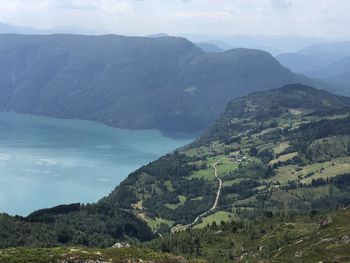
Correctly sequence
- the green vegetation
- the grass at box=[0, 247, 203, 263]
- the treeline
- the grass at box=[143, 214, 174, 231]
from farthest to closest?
the grass at box=[143, 214, 174, 231] → the treeline → the green vegetation → the grass at box=[0, 247, 203, 263]

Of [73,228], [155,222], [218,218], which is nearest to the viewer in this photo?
[73,228]

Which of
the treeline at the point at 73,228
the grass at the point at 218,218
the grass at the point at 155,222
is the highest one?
the treeline at the point at 73,228

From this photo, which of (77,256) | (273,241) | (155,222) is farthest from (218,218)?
(77,256)

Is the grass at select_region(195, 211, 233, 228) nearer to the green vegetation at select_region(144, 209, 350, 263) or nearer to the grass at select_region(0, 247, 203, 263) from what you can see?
the green vegetation at select_region(144, 209, 350, 263)

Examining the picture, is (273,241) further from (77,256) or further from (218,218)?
(218,218)

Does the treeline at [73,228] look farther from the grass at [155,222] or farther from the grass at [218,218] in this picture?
the grass at [218,218]

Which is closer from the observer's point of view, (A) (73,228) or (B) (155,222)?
(A) (73,228)

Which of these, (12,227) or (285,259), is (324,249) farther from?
(12,227)

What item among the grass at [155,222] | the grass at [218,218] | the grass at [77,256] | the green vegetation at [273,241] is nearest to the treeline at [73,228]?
the grass at [155,222]

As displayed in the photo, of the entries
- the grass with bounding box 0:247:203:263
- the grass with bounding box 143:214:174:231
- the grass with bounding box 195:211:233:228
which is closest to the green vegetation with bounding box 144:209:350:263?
the grass with bounding box 0:247:203:263

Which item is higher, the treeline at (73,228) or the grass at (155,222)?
the treeline at (73,228)

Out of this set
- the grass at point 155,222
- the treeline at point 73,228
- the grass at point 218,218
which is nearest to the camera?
the treeline at point 73,228
